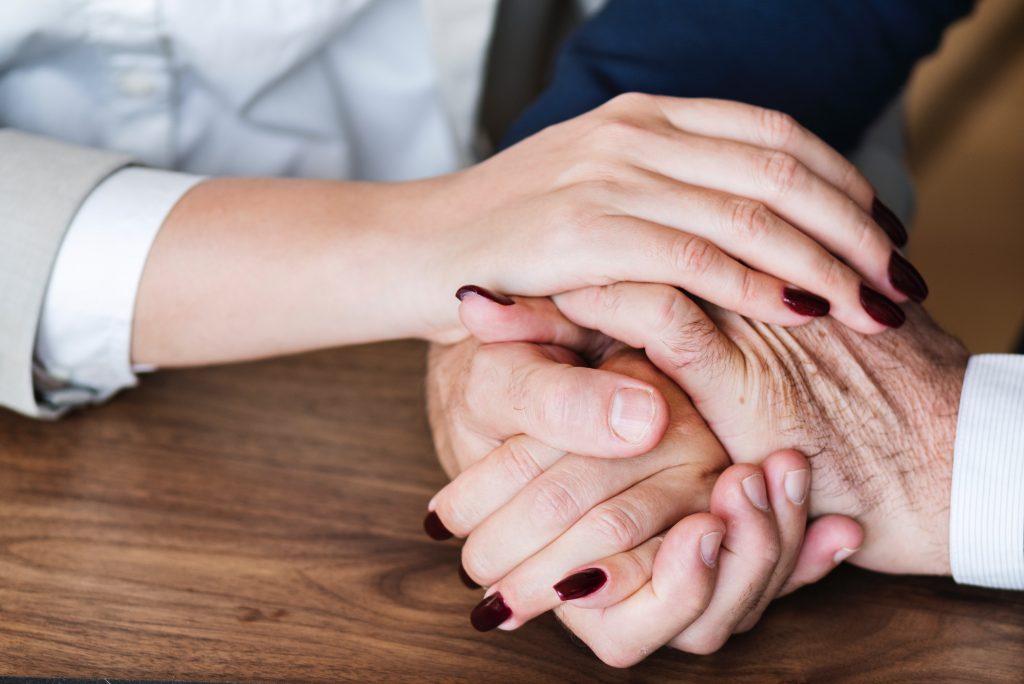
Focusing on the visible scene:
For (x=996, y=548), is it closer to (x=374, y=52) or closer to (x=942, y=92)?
(x=374, y=52)

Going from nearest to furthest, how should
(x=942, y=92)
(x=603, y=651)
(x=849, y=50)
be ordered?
(x=603, y=651)
(x=849, y=50)
(x=942, y=92)

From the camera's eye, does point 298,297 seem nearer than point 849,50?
Yes

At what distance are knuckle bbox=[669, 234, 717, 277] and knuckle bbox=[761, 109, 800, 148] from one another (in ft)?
0.30

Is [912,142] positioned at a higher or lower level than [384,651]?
lower

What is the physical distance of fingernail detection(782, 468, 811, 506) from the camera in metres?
0.48

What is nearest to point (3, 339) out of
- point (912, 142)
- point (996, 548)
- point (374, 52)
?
point (374, 52)

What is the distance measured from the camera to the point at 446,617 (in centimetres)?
47

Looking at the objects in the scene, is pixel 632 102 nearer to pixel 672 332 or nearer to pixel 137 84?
pixel 672 332

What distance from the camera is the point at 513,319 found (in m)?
0.52

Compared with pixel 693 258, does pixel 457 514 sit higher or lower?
lower

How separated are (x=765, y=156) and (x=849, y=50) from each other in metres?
0.26

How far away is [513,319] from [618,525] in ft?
0.43

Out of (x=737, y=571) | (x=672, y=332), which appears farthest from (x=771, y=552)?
(x=672, y=332)

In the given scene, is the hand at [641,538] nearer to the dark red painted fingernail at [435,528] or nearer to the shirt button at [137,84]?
the dark red painted fingernail at [435,528]
